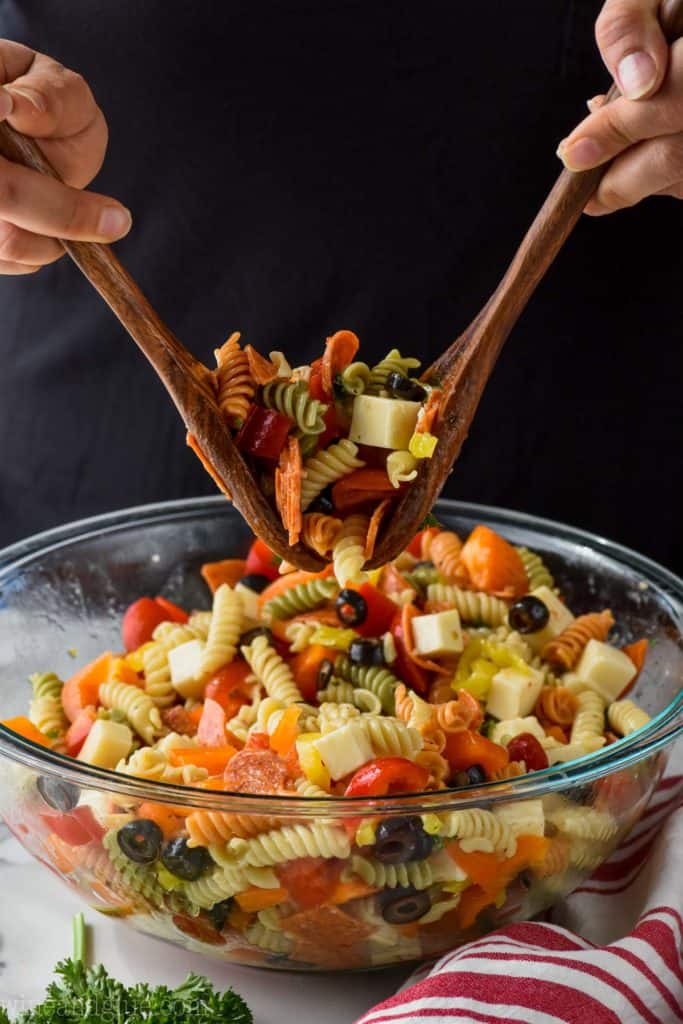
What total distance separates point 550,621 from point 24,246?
1.42 m

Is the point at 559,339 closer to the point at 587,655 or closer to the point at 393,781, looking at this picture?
the point at 587,655

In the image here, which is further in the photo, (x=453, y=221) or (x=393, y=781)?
(x=453, y=221)

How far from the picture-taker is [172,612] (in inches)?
120

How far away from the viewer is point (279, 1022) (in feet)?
6.78

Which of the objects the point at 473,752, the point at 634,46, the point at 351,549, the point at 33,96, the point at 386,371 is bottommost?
the point at 473,752

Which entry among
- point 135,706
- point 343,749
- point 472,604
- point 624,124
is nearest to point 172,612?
point 135,706

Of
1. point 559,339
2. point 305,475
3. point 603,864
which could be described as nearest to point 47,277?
point 559,339

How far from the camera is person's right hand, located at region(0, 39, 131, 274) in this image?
209cm

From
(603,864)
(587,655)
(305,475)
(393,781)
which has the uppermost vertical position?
(305,475)

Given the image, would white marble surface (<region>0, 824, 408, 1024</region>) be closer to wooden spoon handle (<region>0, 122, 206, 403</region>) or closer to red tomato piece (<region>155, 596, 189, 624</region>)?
red tomato piece (<region>155, 596, 189, 624</region>)

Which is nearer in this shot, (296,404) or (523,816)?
(523,816)

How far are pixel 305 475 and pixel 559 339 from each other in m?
1.55

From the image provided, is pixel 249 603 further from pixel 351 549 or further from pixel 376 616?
pixel 351 549

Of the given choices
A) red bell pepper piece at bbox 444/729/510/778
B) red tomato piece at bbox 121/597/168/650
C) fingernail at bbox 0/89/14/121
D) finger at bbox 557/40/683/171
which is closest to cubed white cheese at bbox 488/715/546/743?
red bell pepper piece at bbox 444/729/510/778
